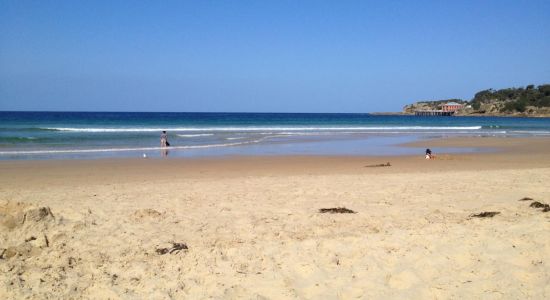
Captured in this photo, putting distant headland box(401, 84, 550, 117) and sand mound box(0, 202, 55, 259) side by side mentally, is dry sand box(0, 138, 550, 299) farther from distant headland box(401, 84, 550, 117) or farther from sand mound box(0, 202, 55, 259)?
distant headland box(401, 84, 550, 117)

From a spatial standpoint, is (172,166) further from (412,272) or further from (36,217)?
(412,272)

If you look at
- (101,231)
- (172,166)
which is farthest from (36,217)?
(172,166)

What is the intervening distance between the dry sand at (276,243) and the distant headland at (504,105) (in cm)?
12828

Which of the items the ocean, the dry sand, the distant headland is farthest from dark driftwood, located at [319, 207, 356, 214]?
the distant headland

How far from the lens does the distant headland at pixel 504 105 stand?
403ft

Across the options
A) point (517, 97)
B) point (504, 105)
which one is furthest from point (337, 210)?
point (517, 97)

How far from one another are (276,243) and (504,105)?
142 m

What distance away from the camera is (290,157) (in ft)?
63.1

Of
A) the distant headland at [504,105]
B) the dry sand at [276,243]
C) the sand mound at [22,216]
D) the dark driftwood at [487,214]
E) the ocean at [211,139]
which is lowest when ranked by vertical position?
the ocean at [211,139]

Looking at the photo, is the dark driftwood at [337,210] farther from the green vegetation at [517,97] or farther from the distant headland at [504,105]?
the green vegetation at [517,97]

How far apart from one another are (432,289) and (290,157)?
1517 centimetres

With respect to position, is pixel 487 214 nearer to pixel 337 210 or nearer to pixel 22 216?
pixel 337 210

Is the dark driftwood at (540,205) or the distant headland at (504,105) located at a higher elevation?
the distant headland at (504,105)

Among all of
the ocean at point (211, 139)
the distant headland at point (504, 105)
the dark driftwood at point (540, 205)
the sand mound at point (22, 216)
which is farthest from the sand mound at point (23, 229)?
the distant headland at point (504, 105)
